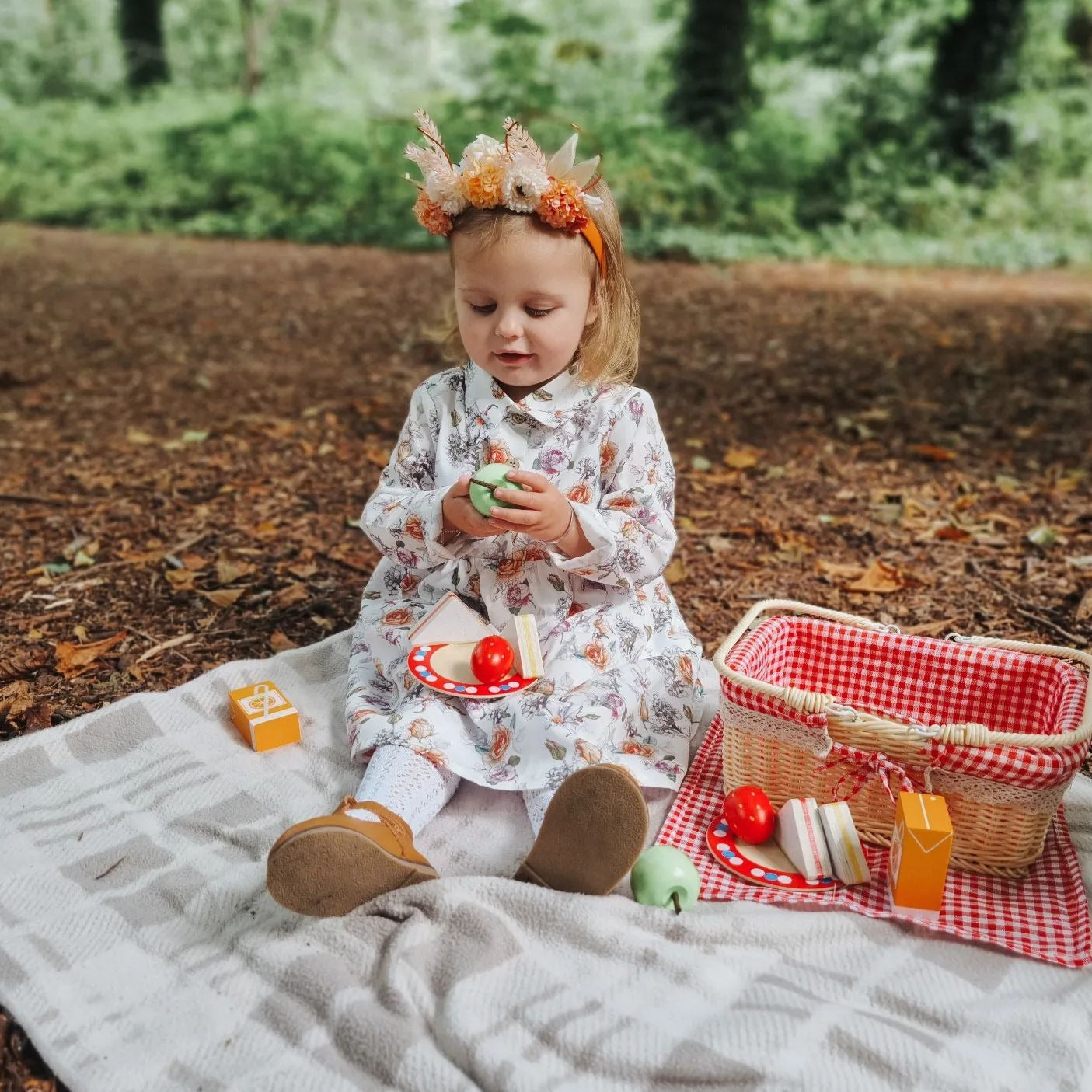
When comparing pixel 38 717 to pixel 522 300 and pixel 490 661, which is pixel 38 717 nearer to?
pixel 490 661

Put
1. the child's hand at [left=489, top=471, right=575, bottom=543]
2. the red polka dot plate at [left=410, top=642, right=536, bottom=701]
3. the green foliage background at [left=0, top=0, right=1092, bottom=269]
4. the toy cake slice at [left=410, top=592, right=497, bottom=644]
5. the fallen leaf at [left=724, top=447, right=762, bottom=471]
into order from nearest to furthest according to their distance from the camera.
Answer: the child's hand at [left=489, top=471, right=575, bottom=543] < the red polka dot plate at [left=410, top=642, right=536, bottom=701] < the toy cake slice at [left=410, top=592, right=497, bottom=644] < the fallen leaf at [left=724, top=447, right=762, bottom=471] < the green foliage background at [left=0, top=0, right=1092, bottom=269]

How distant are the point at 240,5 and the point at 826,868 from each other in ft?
44.3

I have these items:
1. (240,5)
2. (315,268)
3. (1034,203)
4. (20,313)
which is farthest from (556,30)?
(20,313)

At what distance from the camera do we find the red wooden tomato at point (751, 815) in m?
2.08

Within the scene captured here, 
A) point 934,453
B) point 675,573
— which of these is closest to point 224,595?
point 675,573

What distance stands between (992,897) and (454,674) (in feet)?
3.80

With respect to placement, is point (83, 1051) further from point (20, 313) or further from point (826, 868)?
point (20, 313)

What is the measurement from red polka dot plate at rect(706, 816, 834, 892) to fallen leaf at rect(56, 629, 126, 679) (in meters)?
1.78

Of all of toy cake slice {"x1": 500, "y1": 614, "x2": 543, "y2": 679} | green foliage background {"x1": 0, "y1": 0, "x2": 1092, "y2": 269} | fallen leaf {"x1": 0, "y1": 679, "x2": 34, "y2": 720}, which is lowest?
fallen leaf {"x1": 0, "y1": 679, "x2": 34, "y2": 720}

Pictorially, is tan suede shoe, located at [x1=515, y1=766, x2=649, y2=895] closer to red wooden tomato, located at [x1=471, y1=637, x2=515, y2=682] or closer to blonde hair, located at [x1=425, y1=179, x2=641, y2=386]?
red wooden tomato, located at [x1=471, y1=637, x2=515, y2=682]

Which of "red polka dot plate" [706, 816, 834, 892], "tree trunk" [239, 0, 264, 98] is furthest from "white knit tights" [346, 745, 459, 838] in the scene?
"tree trunk" [239, 0, 264, 98]

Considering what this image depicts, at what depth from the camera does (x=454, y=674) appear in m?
2.26

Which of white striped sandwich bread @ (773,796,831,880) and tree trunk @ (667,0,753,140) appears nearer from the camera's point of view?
white striped sandwich bread @ (773,796,831,880)

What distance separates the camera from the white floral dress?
2223mm
